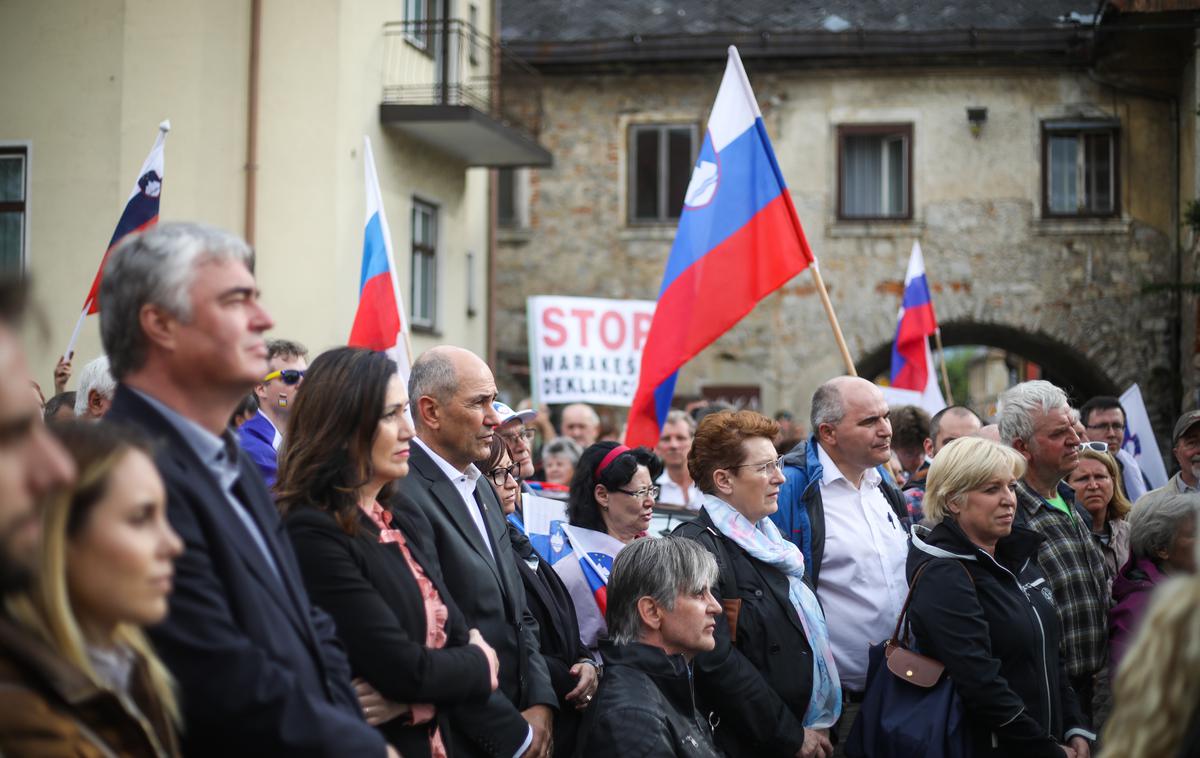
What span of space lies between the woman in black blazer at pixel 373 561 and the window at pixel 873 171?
17.0 metres

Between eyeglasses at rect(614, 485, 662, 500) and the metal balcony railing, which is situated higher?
the metal balcony railing

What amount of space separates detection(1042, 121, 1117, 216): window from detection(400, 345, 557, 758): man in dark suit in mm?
16772

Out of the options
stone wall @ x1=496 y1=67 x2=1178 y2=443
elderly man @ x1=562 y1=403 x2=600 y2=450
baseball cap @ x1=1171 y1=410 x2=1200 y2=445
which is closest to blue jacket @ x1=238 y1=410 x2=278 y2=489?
baseball cap @ x1=1171 y1=410 x2=1200 y2=445

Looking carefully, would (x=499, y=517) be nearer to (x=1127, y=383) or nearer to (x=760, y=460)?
(x=760, y=460)

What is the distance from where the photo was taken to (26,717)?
2.24 m

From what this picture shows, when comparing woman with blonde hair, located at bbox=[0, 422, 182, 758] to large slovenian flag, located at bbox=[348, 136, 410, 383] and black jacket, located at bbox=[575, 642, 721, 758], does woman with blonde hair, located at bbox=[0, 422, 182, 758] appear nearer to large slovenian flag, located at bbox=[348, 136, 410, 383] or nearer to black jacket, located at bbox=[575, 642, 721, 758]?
black jacket, located at bbox=[575, 642, 721, 758]

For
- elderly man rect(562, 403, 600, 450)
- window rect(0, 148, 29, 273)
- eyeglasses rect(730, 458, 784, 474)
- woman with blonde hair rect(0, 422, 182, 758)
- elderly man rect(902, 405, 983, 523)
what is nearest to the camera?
woman with blonde hair rect(0, 422, 182, 758)

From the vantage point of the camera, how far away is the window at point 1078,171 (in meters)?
19.7

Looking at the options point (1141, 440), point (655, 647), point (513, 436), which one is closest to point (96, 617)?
point (655, 647)

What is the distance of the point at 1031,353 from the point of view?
21531 mm

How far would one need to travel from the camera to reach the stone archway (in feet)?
64.8

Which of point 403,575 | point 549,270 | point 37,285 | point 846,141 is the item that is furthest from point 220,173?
point 37,285

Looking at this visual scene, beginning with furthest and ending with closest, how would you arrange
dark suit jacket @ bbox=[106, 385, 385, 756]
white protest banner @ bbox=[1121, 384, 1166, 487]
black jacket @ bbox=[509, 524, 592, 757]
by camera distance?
1. white protest banner @ bbox=[1121, 384, 1166, 487]
2. black jacket @ bbox=[509, 524, 592, 757]
3. dark suit jacket @ bbox=[106, 385, 385, 756]

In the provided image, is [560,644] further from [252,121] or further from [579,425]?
[252,121]
